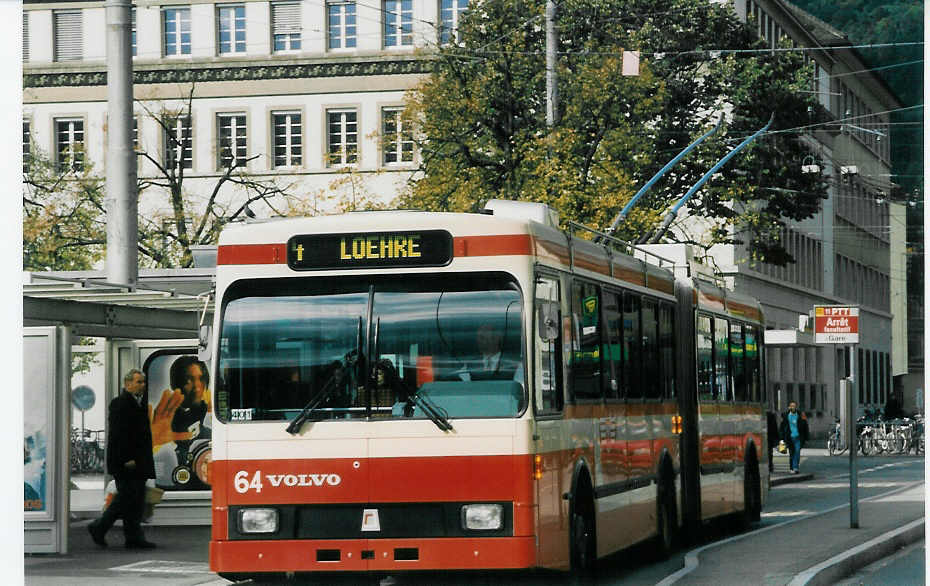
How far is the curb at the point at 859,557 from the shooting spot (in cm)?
1449

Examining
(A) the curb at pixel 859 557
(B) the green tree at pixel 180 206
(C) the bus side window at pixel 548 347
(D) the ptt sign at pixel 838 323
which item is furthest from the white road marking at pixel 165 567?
(B) the green tree at pixel 180 206

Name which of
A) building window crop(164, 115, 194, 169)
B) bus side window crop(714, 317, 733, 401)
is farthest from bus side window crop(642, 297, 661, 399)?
building window crop(164, 115, 194, 169)

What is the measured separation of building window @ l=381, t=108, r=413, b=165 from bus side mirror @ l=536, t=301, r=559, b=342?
3084 centimetres

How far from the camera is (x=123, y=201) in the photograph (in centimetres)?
1909

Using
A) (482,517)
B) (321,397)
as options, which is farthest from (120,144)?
(482,517)

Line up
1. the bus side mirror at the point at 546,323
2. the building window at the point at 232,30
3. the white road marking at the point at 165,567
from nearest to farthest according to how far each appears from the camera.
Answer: the bus side mirror at the point at 546,323
the white road marking at the point at 165,567
the building window at the point at 232,30

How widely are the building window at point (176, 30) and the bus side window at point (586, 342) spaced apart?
52268mm

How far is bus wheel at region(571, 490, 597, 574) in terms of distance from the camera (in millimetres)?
13492

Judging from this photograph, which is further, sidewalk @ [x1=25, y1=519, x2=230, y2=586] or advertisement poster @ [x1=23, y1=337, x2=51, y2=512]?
advertisement poster @ [x1=23, y1=337, x2=51, y2=512]

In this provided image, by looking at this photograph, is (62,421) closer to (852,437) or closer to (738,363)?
(852,437)

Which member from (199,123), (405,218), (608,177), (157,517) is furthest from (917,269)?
(405,218)

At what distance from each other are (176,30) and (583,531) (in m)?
53.6

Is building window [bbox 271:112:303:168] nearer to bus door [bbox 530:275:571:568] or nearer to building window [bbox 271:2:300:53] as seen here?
building window [bbox 271:2:300:53]

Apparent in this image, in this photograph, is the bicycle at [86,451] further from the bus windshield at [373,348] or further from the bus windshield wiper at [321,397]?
the bus windshield wiper at [321,397]
